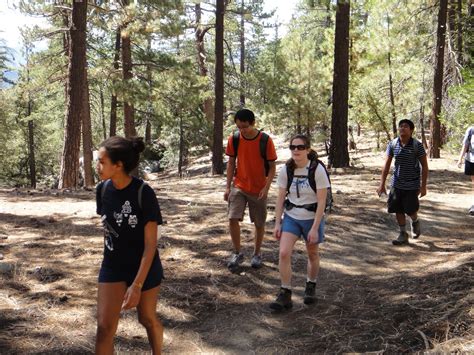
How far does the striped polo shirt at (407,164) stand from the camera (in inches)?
268

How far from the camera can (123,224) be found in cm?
319

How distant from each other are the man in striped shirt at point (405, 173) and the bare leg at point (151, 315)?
181 inches

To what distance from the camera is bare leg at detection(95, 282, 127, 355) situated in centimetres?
313

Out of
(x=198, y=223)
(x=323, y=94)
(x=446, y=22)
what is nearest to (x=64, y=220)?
(x=198, y=223)

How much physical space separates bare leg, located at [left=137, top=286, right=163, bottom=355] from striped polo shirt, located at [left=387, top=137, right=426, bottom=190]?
4.82 meters

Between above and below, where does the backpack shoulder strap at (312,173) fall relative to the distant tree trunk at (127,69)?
below

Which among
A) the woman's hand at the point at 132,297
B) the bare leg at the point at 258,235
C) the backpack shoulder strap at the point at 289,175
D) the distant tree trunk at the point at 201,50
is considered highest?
the distant tree trunk at the point at 201,50

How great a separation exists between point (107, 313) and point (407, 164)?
5175 millimetres

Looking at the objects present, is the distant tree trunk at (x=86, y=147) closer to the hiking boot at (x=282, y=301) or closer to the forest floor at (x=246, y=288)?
the forest floor at (x=246, y=288)

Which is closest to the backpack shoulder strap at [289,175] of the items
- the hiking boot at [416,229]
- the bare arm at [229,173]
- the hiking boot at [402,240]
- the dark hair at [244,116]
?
the dark hair at [244,116]

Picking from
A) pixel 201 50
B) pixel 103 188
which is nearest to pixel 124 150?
pixel 103 188

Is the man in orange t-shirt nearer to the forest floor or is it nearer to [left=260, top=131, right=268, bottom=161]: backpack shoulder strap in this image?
[left=260, top=131, right=268, bottom=161]: backpack shoulder strap

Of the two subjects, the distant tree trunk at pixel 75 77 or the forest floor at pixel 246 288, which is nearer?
the forest floor at pixel 246 288

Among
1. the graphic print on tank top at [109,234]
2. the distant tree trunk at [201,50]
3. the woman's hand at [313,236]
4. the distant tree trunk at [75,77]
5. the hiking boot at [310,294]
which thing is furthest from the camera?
the distant tree trunk at [201,50]
